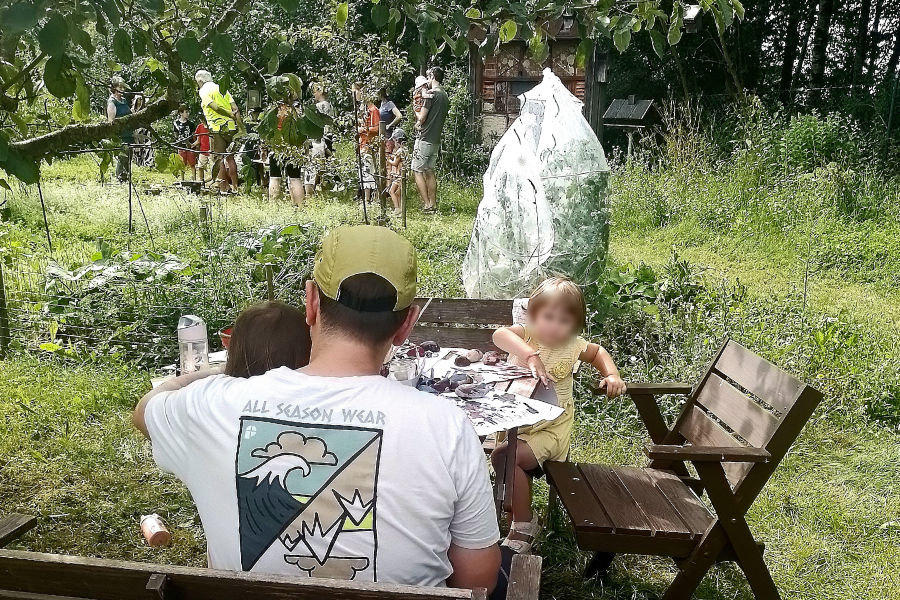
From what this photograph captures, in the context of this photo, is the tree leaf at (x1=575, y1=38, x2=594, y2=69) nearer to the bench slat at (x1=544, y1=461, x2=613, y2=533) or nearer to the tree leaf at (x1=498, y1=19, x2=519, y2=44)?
the tree leaf at (x1=498, y1=19, x2=519, y2=44)

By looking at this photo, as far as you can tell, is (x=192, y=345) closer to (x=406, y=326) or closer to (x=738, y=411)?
(x=406, y=326)

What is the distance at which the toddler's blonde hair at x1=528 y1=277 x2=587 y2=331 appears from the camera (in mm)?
3369

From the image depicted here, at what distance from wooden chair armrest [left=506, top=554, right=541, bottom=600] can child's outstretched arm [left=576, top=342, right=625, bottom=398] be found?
1.68 meters

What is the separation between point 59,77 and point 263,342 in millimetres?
926

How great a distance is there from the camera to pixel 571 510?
9.39ft

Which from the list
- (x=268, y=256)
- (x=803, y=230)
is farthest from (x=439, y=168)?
(x=268, y=256)

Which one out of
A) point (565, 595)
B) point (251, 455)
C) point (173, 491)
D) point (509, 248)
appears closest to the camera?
point (251, 455)

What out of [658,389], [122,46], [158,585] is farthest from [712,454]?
[122,46]

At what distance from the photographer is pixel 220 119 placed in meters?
2.80

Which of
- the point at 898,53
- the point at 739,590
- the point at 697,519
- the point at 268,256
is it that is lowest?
the point at 739,590

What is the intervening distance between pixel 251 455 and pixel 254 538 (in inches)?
6.9

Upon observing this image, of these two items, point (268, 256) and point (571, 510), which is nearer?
point (571, 510)

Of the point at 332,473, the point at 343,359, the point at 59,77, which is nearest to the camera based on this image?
the point at 332,473

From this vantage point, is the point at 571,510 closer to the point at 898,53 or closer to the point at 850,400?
the point at 850,400
